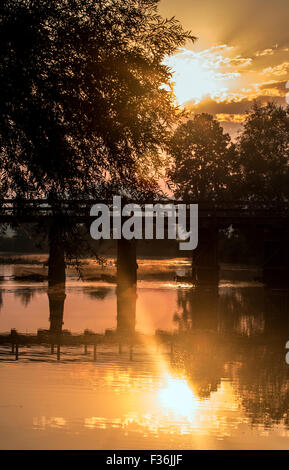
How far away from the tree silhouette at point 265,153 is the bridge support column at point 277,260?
31.5 meters

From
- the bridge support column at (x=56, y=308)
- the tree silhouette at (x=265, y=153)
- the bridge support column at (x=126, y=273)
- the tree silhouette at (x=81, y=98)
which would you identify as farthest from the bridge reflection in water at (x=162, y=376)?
the tree silhouette at (x=265, y=153)

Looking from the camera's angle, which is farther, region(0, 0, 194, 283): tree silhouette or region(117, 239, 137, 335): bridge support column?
region(117, 239, 137, 335): bridge support column

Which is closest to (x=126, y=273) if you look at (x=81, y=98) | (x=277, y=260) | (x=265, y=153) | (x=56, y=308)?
(x=277, y=260)

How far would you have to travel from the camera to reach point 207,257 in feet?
184

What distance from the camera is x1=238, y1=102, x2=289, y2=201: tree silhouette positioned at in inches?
3497

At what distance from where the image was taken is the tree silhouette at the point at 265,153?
88812mm

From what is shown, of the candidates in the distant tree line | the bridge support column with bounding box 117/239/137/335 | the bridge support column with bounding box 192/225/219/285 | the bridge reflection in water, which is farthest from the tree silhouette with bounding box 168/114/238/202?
the bridge reflection in water

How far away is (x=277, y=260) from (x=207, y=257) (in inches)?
208

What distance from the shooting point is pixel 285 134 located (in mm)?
92875

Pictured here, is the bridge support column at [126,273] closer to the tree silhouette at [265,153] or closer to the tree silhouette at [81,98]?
the tree silhouette at [81,98]

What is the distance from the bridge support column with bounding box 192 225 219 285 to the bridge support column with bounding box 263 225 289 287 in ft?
12.3

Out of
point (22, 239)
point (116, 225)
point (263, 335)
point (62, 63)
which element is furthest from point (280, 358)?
point (22, 239)

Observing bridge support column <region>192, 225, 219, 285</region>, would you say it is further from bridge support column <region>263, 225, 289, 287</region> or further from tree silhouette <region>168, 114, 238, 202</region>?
tree silhouette <region>168, 114, 238, 202</region>

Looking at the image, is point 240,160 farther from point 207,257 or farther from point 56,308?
point 56,308
